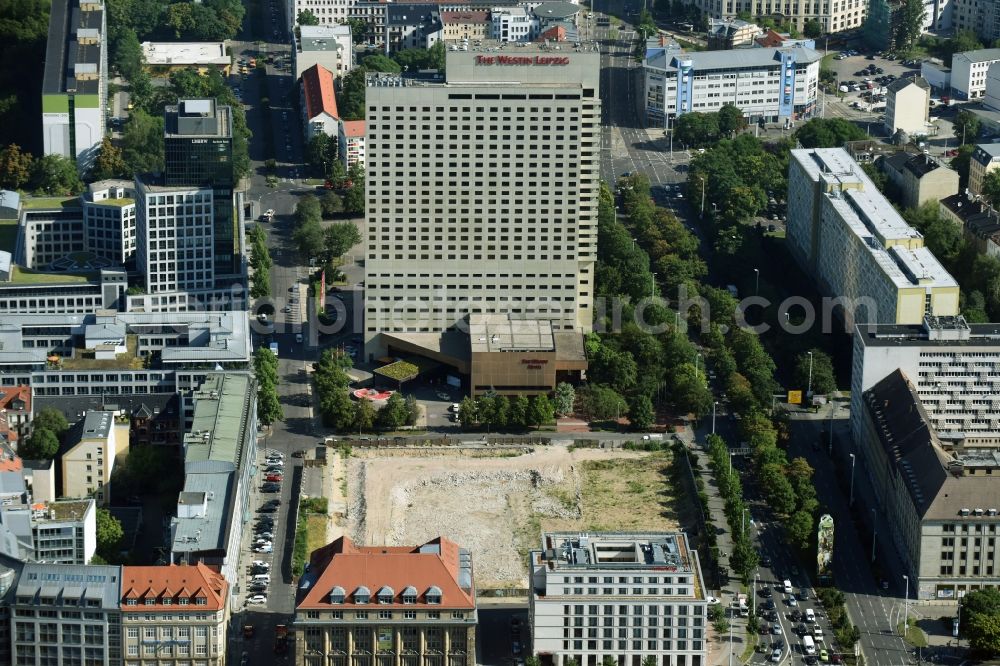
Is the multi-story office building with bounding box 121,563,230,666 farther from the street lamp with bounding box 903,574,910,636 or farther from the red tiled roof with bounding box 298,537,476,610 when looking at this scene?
the street lamp with bounding box 903,574,910,636

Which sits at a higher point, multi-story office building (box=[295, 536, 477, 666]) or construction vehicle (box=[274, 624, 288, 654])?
multi-story office building (box=[295, 536, 477, 666])

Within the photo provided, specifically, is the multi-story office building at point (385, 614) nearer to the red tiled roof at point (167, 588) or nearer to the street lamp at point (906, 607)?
→ the red tiled roof at point (167, 588)

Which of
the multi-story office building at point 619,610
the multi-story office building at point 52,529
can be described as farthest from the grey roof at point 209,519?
the multi-story office building at point 619,610

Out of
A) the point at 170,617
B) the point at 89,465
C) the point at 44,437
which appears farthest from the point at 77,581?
the point at 44,437

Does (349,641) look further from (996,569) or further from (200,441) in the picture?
(996,569)

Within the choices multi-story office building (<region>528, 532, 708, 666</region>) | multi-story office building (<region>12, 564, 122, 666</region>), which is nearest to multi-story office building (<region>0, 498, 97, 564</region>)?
multi-story office building (<region>12, 564, 122, 666</region>)

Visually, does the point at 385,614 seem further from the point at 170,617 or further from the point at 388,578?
the point at 170,617
